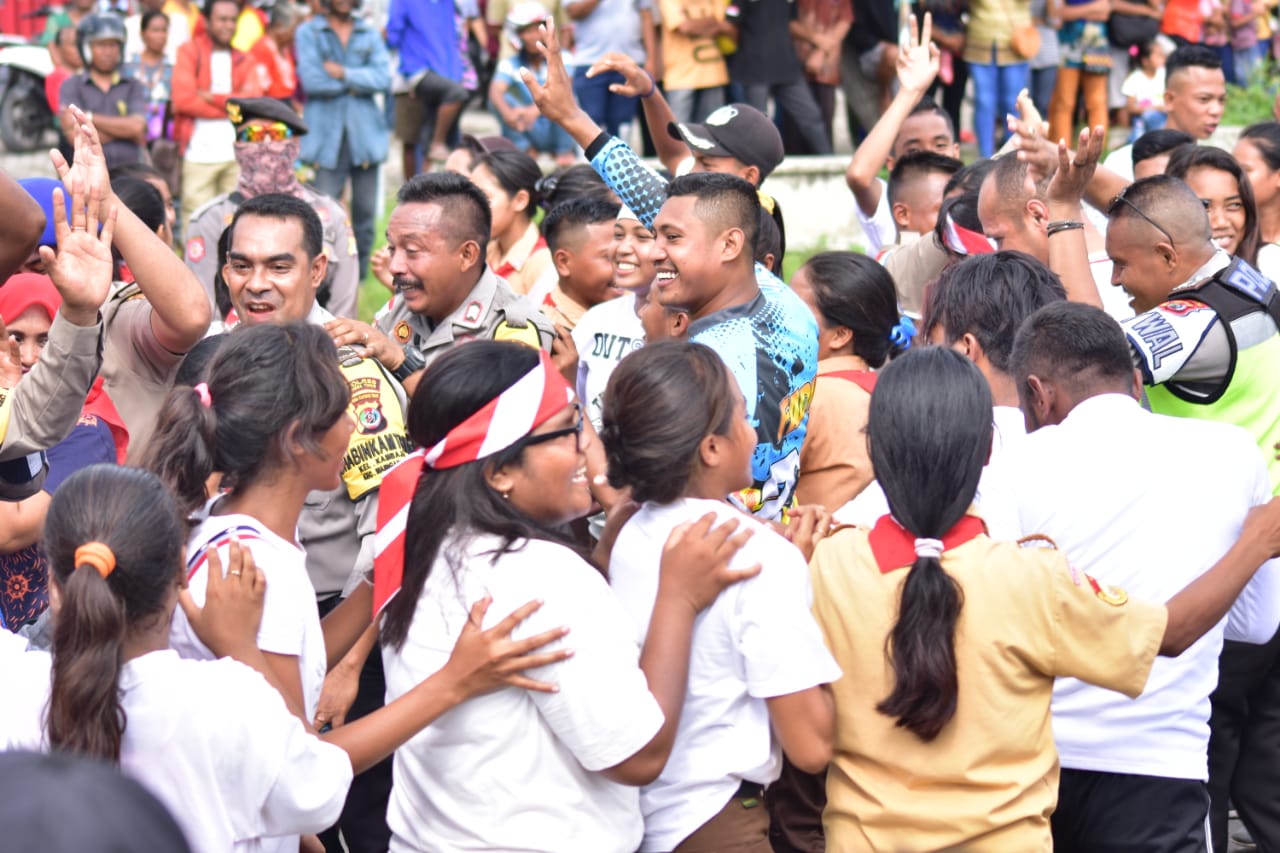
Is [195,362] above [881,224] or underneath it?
above

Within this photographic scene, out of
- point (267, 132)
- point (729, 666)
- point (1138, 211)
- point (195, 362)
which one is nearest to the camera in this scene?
point (729, 666)

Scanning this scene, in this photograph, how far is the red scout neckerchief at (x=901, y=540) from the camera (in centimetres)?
308

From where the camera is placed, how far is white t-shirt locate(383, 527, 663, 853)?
9.34 ft

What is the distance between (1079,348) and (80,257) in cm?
231

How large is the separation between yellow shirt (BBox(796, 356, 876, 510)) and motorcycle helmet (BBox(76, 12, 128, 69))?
858cm

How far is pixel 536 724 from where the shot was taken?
9.62ft

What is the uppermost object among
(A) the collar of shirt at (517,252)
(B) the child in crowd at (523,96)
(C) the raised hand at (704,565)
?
(C) the raised hand at (704,565)

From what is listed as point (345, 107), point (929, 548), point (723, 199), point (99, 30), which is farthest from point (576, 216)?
point (99, 30)

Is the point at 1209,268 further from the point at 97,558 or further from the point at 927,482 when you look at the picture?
the point at 97,558

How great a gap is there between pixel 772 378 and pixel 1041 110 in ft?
33.4

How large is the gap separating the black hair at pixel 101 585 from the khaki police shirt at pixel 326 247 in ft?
14.4

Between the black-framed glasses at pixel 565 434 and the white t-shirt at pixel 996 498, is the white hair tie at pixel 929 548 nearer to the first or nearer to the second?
the white t-shirt at pixel 996 498

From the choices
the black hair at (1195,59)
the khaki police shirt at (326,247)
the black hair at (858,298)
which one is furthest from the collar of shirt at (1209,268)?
the black hair at (1195,59)

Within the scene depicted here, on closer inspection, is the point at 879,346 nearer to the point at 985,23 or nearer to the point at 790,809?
the point at 790,809
